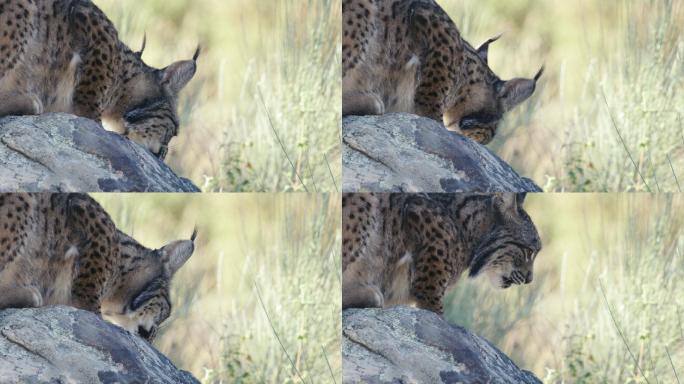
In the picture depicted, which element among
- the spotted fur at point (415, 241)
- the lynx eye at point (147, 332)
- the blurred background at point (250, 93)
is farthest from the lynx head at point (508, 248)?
the lynx eye at point (147, 332)

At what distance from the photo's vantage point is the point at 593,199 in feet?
17.8

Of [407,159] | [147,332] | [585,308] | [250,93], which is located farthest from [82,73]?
[585,308]

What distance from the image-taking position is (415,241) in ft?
17.4

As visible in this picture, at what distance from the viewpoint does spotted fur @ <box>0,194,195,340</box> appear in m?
4.99

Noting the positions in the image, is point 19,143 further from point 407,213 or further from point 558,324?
point 558,324

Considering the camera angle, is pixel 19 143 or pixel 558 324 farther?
pixel 558 324

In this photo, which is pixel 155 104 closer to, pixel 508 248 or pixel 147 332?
pixel 147 332

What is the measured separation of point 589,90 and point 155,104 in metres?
2.02

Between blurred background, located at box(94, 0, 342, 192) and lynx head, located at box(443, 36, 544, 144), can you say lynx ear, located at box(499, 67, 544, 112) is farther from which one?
blurred background, located at box(94, 0, 342, 192)

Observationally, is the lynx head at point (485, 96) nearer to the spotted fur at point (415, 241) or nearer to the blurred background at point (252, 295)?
the spotted fur at point (415, 241)

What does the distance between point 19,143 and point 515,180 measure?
224cm

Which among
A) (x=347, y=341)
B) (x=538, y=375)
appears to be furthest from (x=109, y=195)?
(x=538, y=375)

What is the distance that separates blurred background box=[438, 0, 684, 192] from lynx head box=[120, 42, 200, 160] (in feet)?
4.24

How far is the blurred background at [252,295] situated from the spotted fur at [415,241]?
3.9 inches
